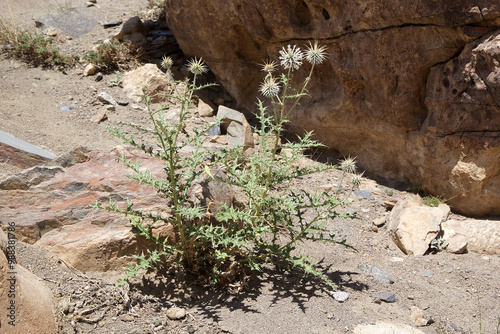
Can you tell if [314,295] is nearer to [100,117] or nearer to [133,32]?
[100,117]

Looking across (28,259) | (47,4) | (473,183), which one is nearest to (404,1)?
(473,183)

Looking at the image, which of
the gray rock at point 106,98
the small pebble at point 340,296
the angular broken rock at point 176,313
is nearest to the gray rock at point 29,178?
the angular broken rock at point 176,313

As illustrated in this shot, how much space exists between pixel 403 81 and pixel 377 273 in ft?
7.24

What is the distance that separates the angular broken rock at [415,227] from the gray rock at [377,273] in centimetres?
60

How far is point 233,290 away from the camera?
10.9 ft

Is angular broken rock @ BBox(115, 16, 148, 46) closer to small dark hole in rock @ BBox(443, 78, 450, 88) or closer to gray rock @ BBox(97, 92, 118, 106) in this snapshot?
gray rock @ BBox(97, 92, 118, 106)

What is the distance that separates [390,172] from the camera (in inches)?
219

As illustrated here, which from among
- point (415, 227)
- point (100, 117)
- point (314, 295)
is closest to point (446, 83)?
point (415, 227)

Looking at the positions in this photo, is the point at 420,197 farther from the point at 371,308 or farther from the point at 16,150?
the point at 16,150

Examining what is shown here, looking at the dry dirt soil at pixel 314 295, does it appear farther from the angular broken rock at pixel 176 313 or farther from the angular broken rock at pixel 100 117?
the angular broken rock at pixel 100 117

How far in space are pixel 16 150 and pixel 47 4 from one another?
560 centimetres

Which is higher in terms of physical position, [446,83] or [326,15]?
[326,15]

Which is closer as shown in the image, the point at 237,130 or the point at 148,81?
the point at 237,130

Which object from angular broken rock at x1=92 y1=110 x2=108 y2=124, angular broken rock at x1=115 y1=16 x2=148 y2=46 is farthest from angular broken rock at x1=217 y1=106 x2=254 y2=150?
angular broken rock at x1=115 y1=16 x2=148 y2=46
